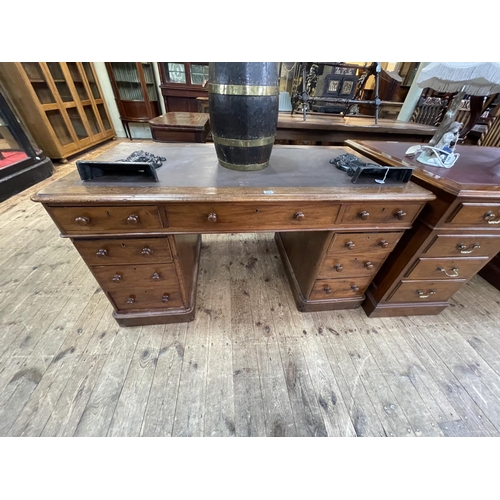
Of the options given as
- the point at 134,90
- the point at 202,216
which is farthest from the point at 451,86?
the point at 134,90

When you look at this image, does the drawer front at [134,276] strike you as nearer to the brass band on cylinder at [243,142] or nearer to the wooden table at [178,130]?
the brass band on cylinder at [243,142]

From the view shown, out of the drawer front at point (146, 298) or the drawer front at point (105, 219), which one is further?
the drawer front at point (146, 298)

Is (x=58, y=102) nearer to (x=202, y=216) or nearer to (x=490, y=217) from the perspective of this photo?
(x=202, y=216)

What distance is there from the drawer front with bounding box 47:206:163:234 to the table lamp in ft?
4.43

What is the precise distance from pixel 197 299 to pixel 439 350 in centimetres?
150

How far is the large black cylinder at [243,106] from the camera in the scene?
30.0 inches

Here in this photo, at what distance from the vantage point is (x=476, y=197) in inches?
34.2

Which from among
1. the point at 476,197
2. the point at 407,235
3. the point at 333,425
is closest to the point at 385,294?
the point at 407,235

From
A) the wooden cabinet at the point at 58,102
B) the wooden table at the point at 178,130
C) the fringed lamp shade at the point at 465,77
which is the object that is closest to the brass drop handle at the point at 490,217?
the fringed lamp shade at the point at 465,77

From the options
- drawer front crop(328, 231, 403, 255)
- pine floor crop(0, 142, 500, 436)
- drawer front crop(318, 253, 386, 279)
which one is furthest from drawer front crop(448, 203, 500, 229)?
pine floor crop(0, 142, 500, 436)

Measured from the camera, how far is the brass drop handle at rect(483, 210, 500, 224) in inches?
36.8

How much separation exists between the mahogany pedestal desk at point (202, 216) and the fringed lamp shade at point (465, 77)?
515mm

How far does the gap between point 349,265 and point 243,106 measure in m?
0.91
